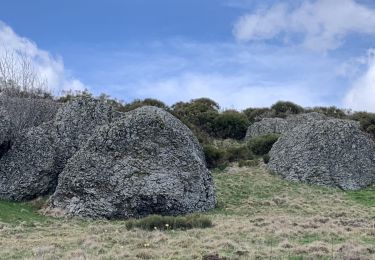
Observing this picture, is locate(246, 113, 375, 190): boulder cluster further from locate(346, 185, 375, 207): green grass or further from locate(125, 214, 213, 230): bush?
locate(125, 214, 213, 230): bush

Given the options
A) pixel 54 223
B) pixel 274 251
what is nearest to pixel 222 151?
pixel 54 223

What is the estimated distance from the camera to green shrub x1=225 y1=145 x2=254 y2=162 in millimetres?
41719

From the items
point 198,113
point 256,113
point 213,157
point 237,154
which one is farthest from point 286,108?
point 213,157

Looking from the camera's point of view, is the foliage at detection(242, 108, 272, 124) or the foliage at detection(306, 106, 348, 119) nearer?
the foliage at detection(242, 108, 272, 124)

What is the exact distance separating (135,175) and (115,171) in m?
1.03

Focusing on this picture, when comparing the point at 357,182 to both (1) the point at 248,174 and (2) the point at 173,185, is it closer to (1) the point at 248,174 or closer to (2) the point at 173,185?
(1) the point at 248,174

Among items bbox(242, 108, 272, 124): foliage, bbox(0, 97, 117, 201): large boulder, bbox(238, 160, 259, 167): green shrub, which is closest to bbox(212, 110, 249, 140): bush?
bbox(242, 108, 272, 124): foliage

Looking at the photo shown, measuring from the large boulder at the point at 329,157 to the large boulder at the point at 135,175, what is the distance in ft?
33.0

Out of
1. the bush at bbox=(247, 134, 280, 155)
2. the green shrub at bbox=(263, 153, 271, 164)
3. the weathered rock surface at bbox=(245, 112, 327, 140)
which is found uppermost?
the weathered rock surface at bbox=(245, 112, 327, 140)

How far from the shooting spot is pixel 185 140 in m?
28.2

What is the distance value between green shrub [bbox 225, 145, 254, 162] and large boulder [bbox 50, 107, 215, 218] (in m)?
13.5

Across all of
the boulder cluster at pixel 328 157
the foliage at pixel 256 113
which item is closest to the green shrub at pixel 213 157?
the boulder cluster at pixel 328 157

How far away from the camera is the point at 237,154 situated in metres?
42.2

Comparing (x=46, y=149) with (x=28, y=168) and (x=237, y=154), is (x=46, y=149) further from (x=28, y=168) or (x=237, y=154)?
(x=237, y=154)
